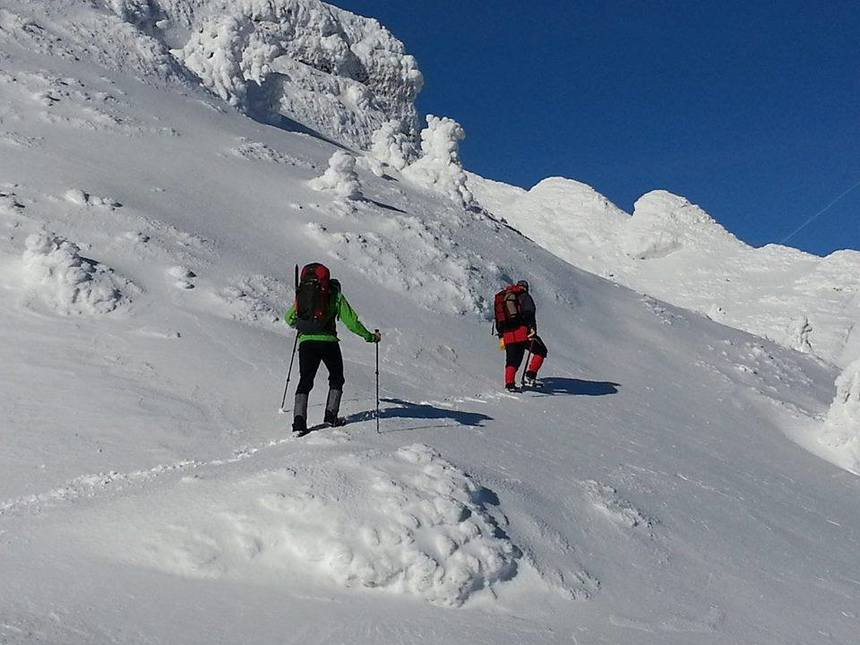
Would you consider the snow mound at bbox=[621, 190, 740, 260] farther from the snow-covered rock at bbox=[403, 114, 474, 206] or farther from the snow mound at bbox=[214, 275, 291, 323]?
the snow mound at bbox=[214, 275, 291, 323]

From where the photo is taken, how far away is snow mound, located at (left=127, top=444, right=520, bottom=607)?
5.11 meters

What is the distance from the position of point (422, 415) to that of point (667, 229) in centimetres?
7256

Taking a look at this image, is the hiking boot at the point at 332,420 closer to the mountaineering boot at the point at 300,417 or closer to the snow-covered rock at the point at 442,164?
the mountaineering boot at the point at 300,417

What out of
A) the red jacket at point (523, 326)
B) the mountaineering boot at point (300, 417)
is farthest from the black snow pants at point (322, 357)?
the red jacket at point (523, 326)

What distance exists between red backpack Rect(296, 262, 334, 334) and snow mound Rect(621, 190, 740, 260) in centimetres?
7123

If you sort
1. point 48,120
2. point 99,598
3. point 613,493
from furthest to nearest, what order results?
point 48,120 < point 613,493 < point 99,598

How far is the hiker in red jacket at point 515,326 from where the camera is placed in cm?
1230

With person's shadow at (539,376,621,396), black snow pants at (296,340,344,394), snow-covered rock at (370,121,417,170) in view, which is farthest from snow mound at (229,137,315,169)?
black snow pants at (296,340,344,394)

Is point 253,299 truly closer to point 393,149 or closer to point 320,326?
point 320,326

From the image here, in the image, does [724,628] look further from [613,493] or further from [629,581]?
[613,493]

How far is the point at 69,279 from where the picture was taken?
1048 cm

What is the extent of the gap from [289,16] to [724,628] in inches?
2495

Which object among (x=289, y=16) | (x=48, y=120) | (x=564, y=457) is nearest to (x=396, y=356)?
(x=564, y=457)

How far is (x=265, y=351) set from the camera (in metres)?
10.6
